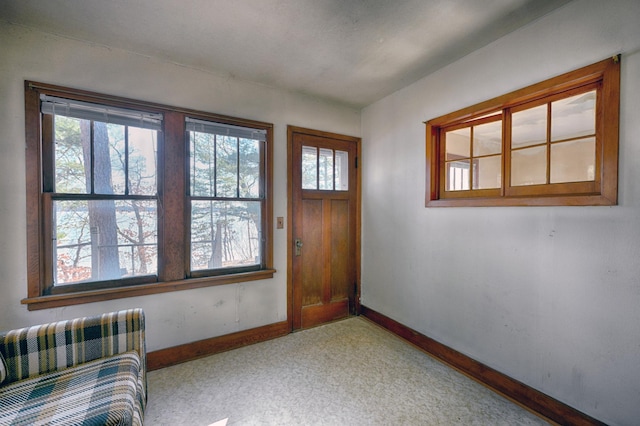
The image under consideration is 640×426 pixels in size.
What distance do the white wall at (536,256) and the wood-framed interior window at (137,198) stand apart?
60.4 inches

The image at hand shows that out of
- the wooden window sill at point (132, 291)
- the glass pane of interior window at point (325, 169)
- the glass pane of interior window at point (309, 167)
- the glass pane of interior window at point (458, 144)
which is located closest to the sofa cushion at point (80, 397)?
the wooden window sill at point (132, 291)

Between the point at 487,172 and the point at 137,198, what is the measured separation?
2947 mm

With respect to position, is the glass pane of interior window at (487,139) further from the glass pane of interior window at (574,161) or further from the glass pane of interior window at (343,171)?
the glass pane of interior window at (343,171)

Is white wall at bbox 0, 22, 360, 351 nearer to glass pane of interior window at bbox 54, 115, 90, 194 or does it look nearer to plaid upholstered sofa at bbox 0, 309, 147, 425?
glass pane of interior window at bbox 54, 115, 90, 194

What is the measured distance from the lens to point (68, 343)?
5.16 feet

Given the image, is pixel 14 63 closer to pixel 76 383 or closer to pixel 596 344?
pixel 76 383

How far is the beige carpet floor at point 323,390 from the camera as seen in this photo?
1758 millimetres

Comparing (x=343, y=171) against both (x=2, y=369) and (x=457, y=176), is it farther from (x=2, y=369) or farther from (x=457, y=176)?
(x=2, y=369)

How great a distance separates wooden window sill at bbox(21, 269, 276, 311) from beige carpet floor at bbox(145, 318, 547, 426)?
68cm

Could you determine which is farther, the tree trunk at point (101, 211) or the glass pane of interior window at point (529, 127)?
the tree trunk at point (101, 211)

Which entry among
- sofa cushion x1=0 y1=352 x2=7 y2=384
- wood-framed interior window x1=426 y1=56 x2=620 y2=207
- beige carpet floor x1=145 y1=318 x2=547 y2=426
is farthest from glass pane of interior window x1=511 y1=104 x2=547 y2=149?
sofa cushion x1=0 y1=352 x2=7 y2=384

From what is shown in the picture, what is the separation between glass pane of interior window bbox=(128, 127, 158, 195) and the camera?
7.45ft

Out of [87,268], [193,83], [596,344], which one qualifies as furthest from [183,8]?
[596,344]

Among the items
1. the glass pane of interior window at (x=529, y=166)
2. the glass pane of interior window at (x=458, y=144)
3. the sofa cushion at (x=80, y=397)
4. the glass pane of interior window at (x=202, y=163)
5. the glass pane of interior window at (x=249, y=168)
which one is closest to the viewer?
the sofa cushion at (x=80, y=397)
